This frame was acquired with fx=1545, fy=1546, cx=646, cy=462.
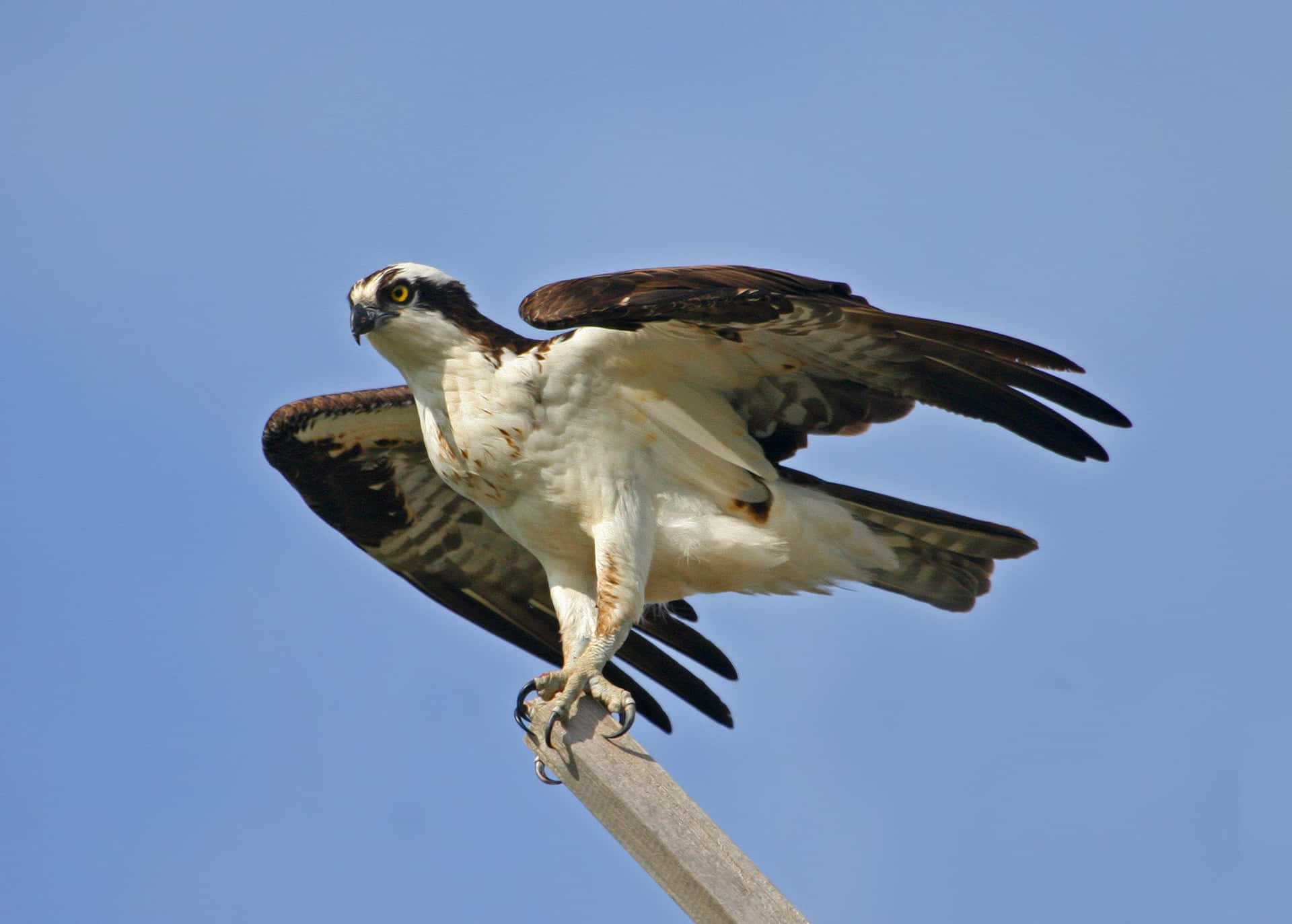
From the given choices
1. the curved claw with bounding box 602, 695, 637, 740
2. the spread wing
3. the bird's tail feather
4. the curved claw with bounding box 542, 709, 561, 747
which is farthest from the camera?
the spread wing

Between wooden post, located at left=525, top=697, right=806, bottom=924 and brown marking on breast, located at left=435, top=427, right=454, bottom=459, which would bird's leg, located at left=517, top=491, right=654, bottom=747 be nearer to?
brown marking on breast, located at left=435, top=427, right=454, bottom=459

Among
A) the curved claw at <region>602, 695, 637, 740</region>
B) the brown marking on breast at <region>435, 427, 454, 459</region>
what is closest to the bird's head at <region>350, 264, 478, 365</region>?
the brown marking on breast at <region>435, 427, 454, 459</region>

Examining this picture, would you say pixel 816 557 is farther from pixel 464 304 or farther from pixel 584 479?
pixel 464 304

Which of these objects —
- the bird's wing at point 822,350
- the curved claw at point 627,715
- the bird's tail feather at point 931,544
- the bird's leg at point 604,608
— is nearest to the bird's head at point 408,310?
the bird's wing at point 822,350

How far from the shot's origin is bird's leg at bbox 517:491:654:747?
585 centimetres

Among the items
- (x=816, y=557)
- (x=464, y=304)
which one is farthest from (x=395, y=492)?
(x=816, y=557)

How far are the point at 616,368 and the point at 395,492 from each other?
1769mm

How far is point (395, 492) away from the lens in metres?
7.75

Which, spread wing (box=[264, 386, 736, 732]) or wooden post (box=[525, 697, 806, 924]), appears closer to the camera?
wooden post (box=[525, 697, 806, 924])

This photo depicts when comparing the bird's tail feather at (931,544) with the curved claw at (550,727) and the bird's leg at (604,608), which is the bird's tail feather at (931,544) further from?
the curved claw at (550,727)

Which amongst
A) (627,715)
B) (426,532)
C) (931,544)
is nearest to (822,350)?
(931,544)

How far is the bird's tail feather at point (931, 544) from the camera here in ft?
22.8

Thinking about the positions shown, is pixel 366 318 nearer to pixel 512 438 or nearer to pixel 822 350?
pixel 512 438

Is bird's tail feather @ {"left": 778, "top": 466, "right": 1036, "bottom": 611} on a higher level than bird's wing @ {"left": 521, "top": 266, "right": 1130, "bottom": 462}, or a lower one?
lower
